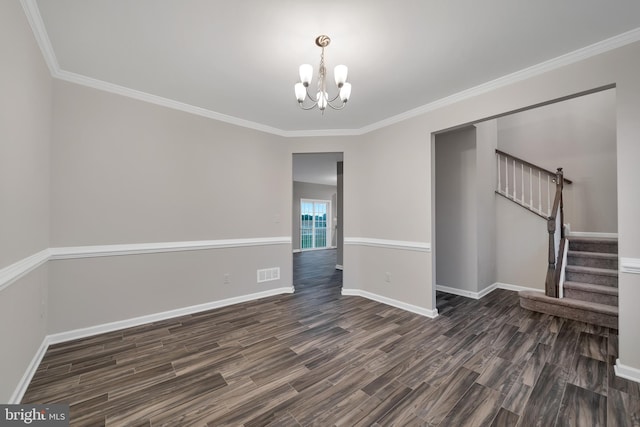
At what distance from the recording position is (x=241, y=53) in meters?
2.20

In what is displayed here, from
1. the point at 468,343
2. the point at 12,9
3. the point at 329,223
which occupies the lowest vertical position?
the point at 468,343

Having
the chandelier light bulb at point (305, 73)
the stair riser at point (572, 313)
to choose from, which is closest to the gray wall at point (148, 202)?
the chandelier light bulb at point (305, 73)

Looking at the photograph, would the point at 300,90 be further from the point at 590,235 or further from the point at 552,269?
the point at 590,235

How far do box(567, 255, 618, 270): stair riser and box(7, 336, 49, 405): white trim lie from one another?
6138 millimetres

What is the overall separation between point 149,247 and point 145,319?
0.85 m

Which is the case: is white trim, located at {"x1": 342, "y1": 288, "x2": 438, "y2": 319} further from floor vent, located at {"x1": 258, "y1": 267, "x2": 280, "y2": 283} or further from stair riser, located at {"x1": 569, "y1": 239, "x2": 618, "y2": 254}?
stair riser, located at {"x1": 569, "y1": 239, "x2": 618, "y2": 254}

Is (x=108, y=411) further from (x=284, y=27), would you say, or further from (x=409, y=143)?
(x=409, y=143)

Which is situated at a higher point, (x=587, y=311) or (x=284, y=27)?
(x=284, y=27)

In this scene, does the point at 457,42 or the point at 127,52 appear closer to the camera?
the point at 457,42

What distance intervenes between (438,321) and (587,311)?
5.85ft

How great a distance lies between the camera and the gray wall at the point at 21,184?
148 centimetres

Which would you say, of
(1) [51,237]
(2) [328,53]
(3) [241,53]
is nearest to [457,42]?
(2) [328,53]

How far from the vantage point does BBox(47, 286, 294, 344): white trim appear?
2.51 m

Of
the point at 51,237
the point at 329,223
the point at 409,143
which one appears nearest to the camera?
the point at 51,237
